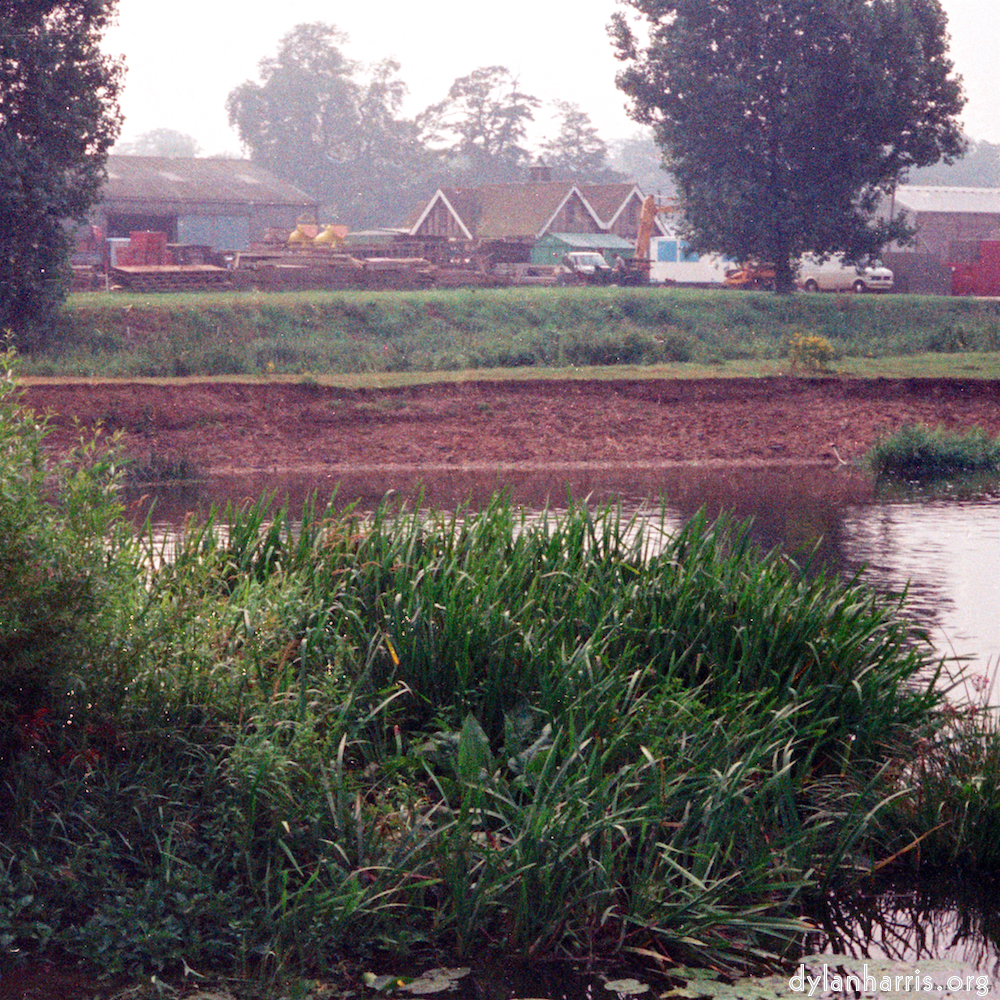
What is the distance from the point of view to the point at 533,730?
6.23 m

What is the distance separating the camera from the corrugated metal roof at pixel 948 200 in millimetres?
74812

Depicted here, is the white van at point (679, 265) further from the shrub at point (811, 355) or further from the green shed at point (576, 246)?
the shrub at point (811, 355)

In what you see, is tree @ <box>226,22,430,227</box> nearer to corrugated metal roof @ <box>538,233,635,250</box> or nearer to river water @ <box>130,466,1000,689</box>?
corrugated metal roof @ <box>538,233,635,250</box>

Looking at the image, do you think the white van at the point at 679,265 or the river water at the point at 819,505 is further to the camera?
the white van at the point at 679,265

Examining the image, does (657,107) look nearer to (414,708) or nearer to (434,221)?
(434,221)

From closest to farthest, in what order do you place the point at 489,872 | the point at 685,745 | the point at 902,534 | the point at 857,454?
the point at 489,872 < the point at 685,745 < the point at 902,534 < the point at 857,454

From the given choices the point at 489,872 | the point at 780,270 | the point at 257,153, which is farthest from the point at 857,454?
the point at 257,153

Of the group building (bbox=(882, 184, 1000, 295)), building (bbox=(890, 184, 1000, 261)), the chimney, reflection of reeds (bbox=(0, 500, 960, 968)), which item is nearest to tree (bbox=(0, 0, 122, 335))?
reflection of reeds (bbox=(0, 500, 960, 968))

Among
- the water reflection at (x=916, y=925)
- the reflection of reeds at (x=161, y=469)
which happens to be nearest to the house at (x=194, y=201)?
the reflection of reeds at (x=161, y=469)

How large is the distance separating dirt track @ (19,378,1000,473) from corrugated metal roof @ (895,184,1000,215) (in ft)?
176

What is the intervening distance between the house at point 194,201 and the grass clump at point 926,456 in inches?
1781

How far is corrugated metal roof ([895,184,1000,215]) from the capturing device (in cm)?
7481

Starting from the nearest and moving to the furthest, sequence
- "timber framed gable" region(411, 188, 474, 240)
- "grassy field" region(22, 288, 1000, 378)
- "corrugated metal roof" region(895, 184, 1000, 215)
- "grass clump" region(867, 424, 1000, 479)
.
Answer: "grass clump" region(867, 424, 1000, 479)
"grassy field" region(22, 288, 1000, 378)
"timber framed gable" region(411, 188, 474, 240)
"corrugated metal roof" region(895, 184, 1000, 215)

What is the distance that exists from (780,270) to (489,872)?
141ft
